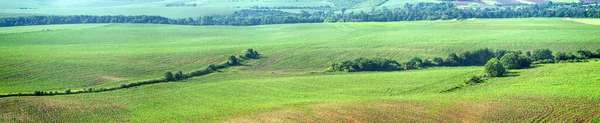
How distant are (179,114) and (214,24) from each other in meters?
119

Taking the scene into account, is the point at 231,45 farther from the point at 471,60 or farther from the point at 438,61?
the point at 471,60

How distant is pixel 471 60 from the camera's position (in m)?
104

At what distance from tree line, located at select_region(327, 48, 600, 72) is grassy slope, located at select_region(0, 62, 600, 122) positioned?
16.0ft

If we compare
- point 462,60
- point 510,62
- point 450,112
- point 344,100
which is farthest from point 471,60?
point 450,112

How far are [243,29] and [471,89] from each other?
98.8 metres

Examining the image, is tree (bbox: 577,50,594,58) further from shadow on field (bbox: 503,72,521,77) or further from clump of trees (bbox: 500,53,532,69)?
shadow on field (bbox: 503,72,521,77)

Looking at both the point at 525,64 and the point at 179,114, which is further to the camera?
the point at 525,64

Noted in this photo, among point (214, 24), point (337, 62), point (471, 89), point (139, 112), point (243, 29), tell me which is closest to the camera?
point (139, 112)

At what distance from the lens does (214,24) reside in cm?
18175

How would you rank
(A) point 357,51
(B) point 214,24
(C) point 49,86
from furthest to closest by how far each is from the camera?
(B) point 214,24
(A) point 357,51
(C) point 49,86

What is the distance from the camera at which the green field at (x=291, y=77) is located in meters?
61.8

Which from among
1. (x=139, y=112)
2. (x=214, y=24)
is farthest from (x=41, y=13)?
(x=139, y=112)

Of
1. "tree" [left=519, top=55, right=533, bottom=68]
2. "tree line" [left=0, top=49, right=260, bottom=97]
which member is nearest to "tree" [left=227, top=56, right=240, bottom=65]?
"tree line" [left=0, top=49, right=260, bottom=97]

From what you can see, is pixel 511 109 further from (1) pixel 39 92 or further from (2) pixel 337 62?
(1) pixel 39 92
